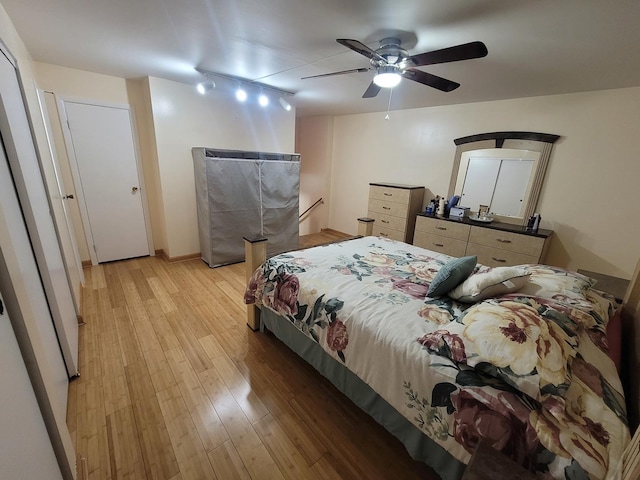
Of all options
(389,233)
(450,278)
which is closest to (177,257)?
(389,233)

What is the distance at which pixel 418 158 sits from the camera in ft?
13.2

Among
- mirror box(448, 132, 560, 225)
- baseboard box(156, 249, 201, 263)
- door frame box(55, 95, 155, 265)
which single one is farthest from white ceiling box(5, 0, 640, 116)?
baseboard box(156, 249, 201, 263)

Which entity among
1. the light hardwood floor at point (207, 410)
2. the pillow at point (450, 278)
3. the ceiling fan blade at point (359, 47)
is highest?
the ceiling fan blade at point (359, 47)

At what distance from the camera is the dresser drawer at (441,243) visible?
3.35 m

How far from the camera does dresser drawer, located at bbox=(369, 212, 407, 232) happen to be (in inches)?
157

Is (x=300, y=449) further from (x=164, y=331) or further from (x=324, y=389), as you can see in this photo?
(x=164, y=331)

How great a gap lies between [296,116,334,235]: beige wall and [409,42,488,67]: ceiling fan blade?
3647mm

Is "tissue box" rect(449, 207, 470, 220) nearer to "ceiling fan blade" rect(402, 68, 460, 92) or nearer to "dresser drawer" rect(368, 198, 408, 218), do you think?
"dresser drawer" rect(368, 198, 408, 218)

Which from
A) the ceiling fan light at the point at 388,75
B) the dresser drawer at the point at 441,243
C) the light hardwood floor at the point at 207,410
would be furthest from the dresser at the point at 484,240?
the light hardwood floor at the point at 207,410

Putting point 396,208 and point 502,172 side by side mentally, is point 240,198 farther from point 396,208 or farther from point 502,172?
point 502,172

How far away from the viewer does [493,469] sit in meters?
0.75

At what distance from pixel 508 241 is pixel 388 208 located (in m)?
1.66

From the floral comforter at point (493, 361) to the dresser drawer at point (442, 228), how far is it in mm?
1681

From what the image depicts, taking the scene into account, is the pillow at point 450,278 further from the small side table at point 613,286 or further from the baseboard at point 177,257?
the baseboard at point 177,257
